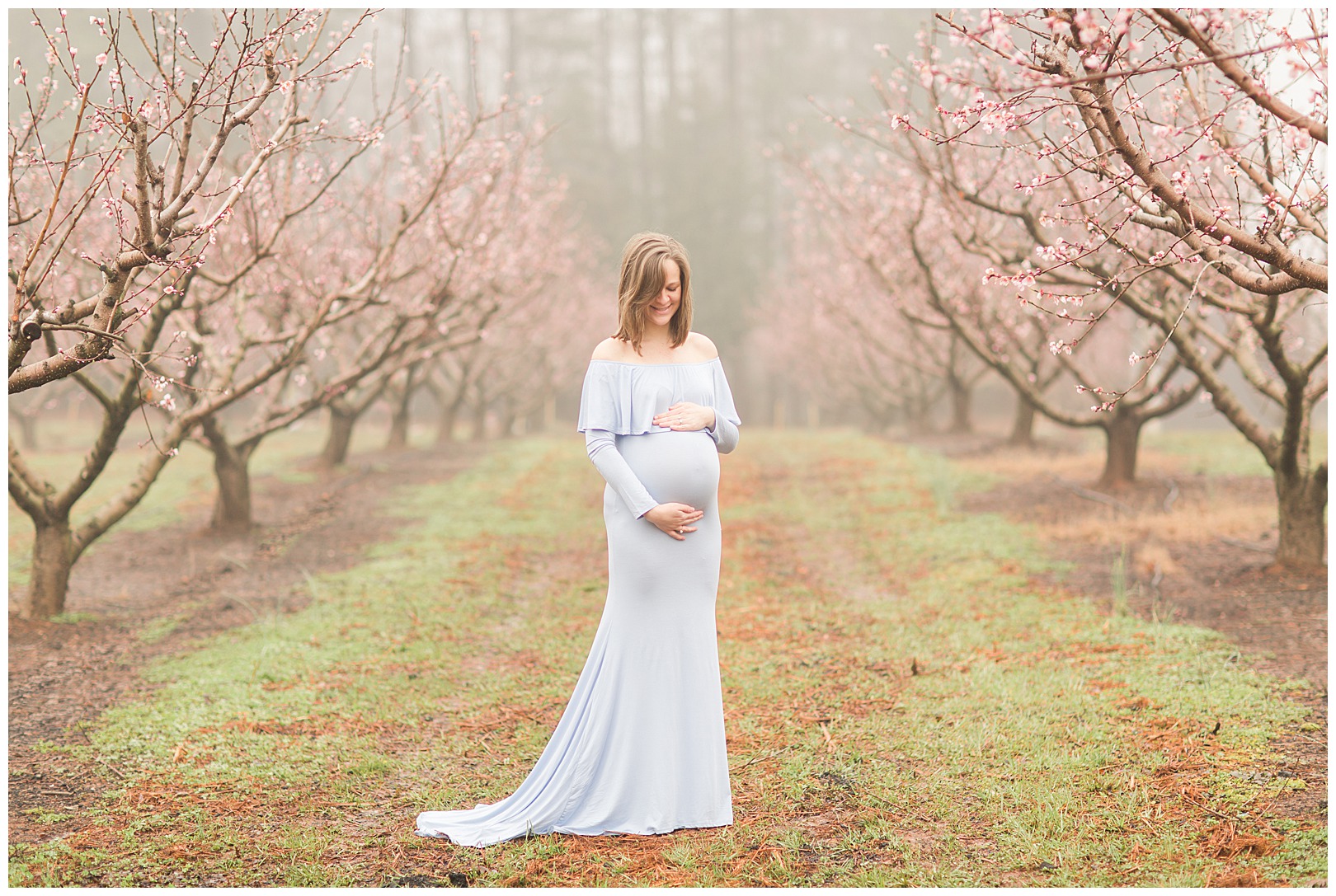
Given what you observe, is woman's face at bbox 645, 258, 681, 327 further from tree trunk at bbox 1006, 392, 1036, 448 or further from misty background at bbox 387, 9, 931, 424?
misty background at bbox 387, 9, 931, 424

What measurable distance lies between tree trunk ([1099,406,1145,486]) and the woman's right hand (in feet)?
31.0

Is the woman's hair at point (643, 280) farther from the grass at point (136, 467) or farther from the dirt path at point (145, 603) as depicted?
the grass at point (136, 467)

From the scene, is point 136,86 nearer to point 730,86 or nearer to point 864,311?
point 864,311

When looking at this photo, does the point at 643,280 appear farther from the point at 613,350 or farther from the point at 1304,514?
the point at 1304,514

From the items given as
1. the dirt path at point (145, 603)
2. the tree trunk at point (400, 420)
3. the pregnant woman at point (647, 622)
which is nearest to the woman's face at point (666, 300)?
the pregnant woman at point (647, 622)

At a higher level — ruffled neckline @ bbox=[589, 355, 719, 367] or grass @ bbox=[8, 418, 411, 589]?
ruffled neckline @ bbox=[589, 355, 719, 367]

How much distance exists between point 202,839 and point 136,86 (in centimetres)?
985

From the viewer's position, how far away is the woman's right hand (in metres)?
4.05

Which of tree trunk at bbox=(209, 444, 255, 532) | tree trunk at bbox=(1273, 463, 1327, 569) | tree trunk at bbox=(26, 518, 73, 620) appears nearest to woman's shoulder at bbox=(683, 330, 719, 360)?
tree trunk at bbox=(26, 518, 73, 620)

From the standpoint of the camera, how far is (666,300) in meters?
4.09

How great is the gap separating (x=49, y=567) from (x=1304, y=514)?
9276mm

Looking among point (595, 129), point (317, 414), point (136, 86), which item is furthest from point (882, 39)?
point (136, 86)

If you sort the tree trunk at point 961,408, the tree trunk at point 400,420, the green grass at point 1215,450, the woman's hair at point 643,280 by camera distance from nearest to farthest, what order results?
the woman's hair at point 643,280
the green grass at point 1215,450
the tree trunk at point 400,420
the tree trunk at point 961,408

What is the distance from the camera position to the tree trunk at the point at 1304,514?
7.95m
